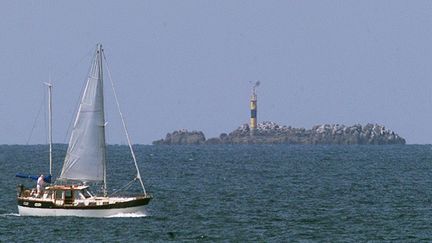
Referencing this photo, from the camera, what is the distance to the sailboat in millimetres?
68188

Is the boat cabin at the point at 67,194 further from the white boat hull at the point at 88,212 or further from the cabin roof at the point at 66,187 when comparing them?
the white boat hull at the point at 88,212

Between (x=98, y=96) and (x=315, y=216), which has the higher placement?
(x=98, y=96)

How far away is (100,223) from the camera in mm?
66312

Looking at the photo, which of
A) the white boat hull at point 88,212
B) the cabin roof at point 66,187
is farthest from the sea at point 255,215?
the cabin roof at point 66,187

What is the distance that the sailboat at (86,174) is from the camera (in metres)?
68.2

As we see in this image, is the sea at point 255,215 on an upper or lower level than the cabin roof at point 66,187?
lower

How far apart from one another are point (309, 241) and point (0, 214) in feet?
75.5

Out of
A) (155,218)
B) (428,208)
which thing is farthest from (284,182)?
(155,218)

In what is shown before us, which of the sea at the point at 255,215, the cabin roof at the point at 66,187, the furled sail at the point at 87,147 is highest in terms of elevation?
the furled sail at the point at 87,147

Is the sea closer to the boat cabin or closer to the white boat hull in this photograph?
the white boat hull

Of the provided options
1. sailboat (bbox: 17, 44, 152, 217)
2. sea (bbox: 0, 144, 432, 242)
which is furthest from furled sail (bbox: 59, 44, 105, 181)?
Answer: sea (bbox: 0, 144, 432, 242)

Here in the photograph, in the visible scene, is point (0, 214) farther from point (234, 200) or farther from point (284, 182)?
point (284, 182)

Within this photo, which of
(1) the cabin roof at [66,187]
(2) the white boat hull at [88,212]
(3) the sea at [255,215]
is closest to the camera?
(3) the sea at [255,215]

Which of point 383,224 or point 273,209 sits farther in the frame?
point 273,209
